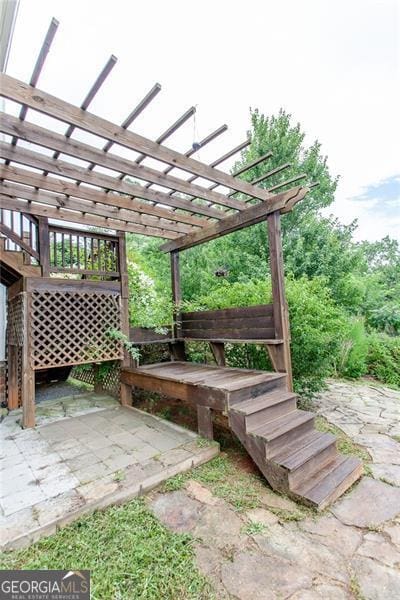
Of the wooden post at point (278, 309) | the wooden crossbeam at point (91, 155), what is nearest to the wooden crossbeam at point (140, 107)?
the wooden crossbeam at point (91, 155)

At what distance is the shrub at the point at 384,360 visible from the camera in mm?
5434

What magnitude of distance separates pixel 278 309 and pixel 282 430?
1.36 meters

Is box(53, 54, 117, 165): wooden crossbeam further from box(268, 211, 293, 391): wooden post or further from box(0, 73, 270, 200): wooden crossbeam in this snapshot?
box(268, 211, 293, 391): wooden post

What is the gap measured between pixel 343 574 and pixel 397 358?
5204 mm

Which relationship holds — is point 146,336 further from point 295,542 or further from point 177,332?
point 295,542

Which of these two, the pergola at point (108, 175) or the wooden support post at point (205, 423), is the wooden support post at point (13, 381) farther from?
the wooden support post at point (205, 423)

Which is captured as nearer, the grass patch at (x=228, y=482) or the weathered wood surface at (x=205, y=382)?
the grass patch at (x=228, y=482)

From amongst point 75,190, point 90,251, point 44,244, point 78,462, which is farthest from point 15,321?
point 78,462

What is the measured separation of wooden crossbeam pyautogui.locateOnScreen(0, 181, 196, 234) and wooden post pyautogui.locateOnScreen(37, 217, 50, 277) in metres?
0.46

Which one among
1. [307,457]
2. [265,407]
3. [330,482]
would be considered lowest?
[330,482]

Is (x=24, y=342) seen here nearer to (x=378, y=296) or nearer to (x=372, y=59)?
(x=372, y=59)

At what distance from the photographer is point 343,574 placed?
1.37m

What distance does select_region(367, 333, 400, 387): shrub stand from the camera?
17.8 feet

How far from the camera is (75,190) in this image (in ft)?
9.58
